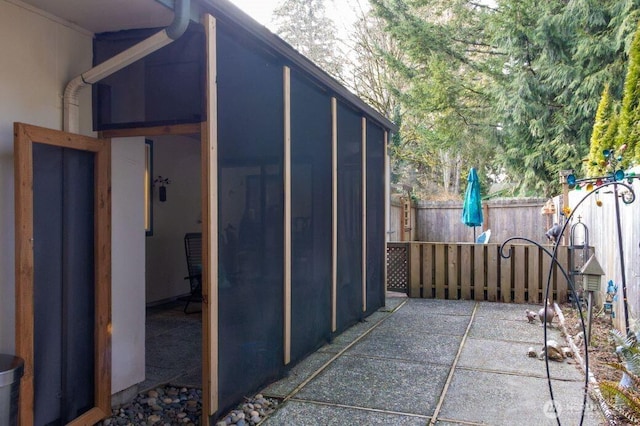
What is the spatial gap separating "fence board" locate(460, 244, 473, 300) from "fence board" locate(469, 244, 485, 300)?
0.08 metres

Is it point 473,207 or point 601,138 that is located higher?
point 601,138

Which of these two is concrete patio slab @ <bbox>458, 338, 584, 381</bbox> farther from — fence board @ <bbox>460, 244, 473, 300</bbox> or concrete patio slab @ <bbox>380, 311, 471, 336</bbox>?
fence board @ <bbox>460, 244, 473, 300</bbox>

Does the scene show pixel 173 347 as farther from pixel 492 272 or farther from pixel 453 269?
pixel 492 272

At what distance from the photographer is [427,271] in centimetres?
726

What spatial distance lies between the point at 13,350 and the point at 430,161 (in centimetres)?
1564

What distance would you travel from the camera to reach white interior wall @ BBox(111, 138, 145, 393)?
3084mm

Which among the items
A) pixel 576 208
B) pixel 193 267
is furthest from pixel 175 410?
pixel 193 267

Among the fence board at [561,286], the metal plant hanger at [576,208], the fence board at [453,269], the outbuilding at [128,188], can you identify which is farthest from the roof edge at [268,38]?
the fence board at [561,286]

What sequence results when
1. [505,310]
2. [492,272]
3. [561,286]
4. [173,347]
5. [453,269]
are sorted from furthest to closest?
[453,269]
[492,272]
[561,286]
[505,310]
[173,347]

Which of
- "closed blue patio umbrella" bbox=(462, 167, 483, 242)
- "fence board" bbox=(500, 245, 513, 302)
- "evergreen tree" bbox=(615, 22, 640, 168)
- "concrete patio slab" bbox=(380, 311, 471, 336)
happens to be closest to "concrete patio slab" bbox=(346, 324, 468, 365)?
"concrete patio slab" bbox=(380, 311, 471, 336)

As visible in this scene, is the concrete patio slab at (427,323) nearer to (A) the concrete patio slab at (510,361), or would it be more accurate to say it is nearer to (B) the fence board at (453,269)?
(A) the concrete patio slab at (510,361)

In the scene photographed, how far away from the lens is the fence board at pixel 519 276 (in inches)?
269

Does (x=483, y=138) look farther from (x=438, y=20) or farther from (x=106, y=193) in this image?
(x=106, y=193)

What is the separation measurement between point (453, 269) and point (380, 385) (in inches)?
156
